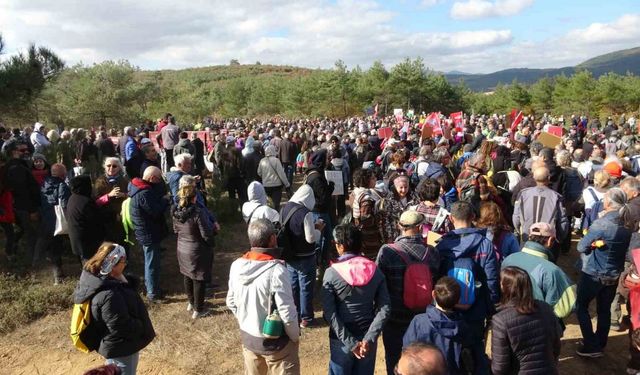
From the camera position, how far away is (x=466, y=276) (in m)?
3.34

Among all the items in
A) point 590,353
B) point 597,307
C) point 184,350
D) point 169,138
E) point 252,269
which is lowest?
point 590,353

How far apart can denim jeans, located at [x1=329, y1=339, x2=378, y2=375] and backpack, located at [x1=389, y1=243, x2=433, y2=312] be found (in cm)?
43

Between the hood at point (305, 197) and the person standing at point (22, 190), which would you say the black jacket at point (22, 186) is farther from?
the hood at point (305, 197)

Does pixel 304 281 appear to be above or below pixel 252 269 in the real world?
below

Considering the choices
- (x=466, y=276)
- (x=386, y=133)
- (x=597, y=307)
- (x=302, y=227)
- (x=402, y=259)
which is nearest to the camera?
(x=466, y=276)

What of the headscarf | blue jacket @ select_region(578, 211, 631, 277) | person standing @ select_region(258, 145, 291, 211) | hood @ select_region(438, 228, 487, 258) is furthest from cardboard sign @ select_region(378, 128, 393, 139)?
the headscarf

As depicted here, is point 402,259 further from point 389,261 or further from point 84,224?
point 84,224

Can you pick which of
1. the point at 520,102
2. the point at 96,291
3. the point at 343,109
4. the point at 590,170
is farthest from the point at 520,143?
the point at 520,102

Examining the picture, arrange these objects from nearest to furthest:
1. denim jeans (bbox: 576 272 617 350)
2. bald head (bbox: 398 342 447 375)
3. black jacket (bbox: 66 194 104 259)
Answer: bald head (bbox: 398 342 447 375) < denim jeans (bbox: 576 272 617 350) < black jacket (bbox: 66 194 104 259)

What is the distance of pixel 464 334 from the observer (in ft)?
10.2

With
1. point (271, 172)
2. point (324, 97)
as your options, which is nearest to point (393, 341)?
point (271, 172)

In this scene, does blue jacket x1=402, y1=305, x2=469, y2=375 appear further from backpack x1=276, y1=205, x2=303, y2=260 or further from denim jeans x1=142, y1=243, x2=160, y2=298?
denim jeans x1=142, y1=243, x2=160, y2=298

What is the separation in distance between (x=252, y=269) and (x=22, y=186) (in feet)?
17.5

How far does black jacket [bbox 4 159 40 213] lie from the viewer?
6.74m
